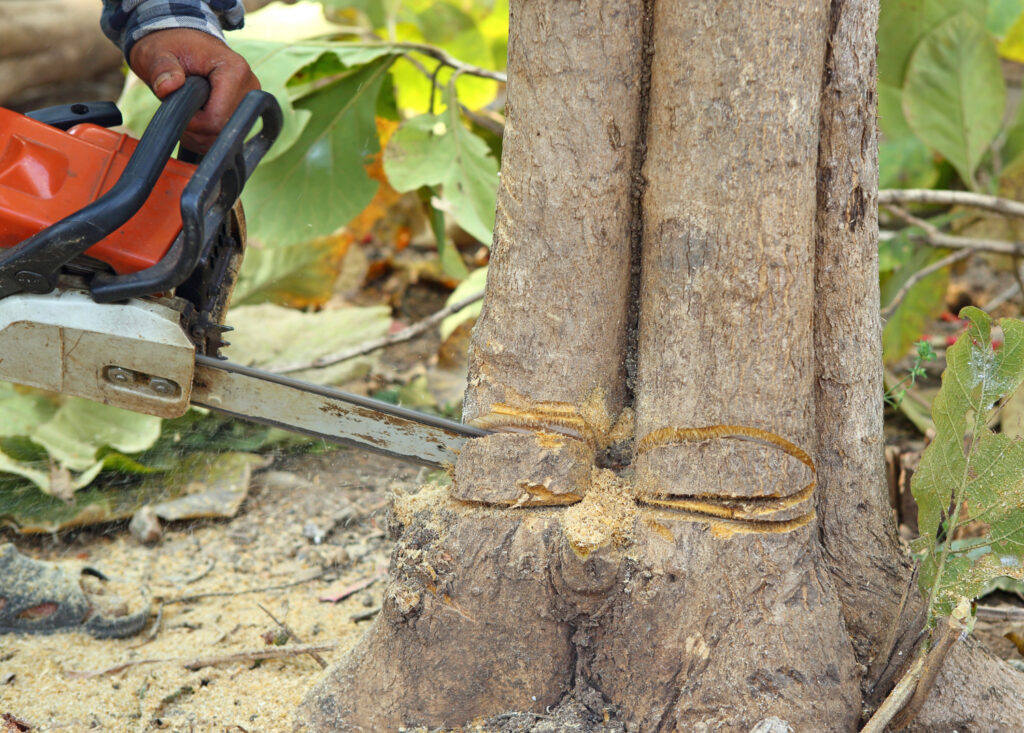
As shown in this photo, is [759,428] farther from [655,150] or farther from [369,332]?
[369,332]

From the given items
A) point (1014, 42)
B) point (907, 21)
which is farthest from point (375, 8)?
point (1014, 42)

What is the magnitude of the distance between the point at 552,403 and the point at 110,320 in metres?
0.73

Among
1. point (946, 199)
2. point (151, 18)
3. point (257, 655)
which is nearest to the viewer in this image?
point (151, 18)

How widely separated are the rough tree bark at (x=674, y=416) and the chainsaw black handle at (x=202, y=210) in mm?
448

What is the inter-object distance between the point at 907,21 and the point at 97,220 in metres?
2.80

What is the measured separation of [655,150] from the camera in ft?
4.20

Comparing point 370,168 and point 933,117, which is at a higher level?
point 933,117

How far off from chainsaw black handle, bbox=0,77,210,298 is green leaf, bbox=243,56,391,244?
1.32 metres

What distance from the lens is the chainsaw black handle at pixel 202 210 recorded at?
1.30m

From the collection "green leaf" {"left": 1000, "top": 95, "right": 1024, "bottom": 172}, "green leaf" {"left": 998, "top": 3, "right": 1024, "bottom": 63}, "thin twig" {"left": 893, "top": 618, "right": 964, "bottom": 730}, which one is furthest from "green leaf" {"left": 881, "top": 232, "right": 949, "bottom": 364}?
"thin twig" {"left": 893, "top": 618, "right": 964, "bottom": 730}

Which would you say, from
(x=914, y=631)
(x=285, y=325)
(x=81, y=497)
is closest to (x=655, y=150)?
(x=914, y=631)

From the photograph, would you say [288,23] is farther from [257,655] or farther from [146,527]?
[257,655]

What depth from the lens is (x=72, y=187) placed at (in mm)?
1427

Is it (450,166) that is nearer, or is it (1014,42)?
(450,166)
